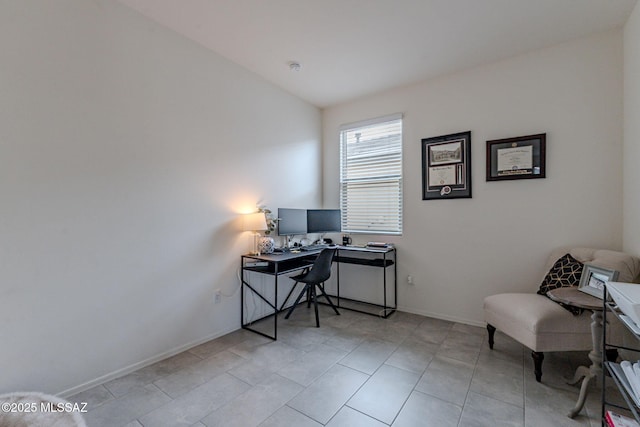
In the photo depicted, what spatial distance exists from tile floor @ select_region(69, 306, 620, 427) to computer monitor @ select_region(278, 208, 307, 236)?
3.97 ft

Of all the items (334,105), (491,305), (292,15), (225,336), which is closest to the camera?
(292,15)

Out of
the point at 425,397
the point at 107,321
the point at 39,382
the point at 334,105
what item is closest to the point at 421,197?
the point at 334,105

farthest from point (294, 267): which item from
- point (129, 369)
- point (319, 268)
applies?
point (129, 369)

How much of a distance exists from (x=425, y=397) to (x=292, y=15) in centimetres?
308

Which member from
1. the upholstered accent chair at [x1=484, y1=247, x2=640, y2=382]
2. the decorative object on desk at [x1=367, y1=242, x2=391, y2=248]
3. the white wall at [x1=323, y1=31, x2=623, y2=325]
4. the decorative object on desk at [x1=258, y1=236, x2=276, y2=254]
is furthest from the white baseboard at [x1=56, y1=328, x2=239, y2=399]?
the upholstered accent chair at [x1=484, y1=247, x2=640, y2=382]

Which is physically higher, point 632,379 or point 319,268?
point 319,268

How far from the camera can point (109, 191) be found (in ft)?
7.14

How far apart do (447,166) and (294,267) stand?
2.13 metres

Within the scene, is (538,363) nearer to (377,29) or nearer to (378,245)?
(378,245)

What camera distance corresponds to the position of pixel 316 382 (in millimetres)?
2143

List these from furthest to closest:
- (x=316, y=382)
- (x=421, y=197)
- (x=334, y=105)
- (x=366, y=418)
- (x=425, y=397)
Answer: (x=334, y=105) < (x=421, y=197) < (x=316, y=382) < (x=425, y=397) < (x=366, y=418)

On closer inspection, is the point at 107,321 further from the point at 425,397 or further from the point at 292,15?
the point at 292,15

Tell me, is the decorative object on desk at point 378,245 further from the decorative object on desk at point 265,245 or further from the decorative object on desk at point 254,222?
the decorative object on desk at point 254,222

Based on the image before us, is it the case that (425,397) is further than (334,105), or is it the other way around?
(334,105)
